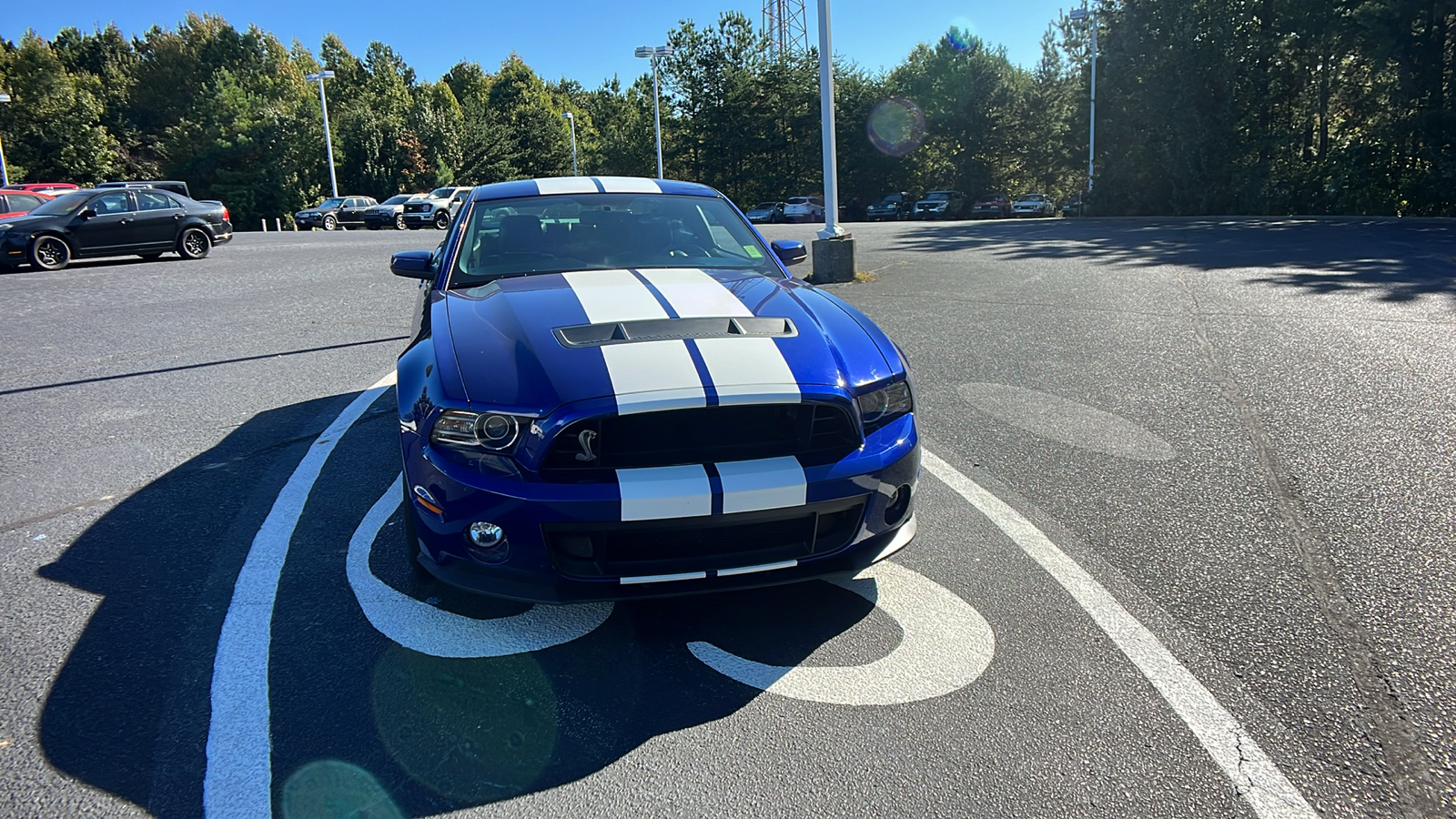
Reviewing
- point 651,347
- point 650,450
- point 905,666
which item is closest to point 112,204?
point 651,347

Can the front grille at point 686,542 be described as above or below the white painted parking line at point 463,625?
above

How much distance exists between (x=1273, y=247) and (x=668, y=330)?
1549cm

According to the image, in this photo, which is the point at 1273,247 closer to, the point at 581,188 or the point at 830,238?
the point at 830,238

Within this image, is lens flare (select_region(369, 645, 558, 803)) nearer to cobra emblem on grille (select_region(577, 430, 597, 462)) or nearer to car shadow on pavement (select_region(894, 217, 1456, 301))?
cobra emblem on grille (select_region(577, 430, 597, 462))

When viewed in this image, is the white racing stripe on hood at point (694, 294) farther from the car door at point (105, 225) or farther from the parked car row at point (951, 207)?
the parked car row at point (951, 207)

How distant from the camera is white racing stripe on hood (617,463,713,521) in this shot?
103 inches

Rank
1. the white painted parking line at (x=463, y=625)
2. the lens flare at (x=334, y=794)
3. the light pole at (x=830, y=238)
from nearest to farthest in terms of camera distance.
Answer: the lens flare at (x=334, y=794), the white painted parking line at (x=463, y=625), the light pole at (x=830, y=238)

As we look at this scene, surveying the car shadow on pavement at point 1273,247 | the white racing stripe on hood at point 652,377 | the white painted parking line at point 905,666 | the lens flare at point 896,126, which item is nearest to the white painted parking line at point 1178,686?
the white painted parking line at point 905,666

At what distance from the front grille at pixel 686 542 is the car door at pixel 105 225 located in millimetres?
18450

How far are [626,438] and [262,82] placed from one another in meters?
72.0

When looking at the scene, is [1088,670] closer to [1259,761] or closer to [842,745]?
[1259,761]

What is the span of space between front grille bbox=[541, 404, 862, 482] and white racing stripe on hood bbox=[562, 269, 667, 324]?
2.04 ft

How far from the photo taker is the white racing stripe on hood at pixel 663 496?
2.61 metres

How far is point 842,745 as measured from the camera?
244cm
